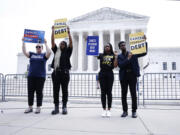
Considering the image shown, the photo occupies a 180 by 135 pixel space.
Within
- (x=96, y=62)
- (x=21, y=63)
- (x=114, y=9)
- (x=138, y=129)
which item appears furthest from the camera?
(x=21, y=63)

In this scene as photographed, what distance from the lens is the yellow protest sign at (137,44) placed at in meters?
3.88

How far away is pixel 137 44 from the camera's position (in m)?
3.95

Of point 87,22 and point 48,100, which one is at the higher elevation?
point 87,22

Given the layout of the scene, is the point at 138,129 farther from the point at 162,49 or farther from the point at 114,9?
the point at 162,49

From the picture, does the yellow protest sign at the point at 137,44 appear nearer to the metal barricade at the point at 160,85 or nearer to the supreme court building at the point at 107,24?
the metal barricade at the point at 160,85

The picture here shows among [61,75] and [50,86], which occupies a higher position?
[61,75]

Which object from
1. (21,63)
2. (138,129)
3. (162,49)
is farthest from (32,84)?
(21,63)

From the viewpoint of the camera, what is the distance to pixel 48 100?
7.09 meters

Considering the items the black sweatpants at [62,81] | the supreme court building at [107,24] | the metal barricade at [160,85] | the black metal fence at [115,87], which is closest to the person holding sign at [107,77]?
the black sweatpants at [62,81]

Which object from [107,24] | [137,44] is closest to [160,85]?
[137,44]

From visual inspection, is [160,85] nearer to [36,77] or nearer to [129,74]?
[129,74]

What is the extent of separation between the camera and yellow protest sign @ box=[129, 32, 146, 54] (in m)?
3.88

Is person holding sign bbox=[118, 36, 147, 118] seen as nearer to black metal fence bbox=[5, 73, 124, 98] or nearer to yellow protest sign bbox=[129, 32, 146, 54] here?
yellow protest sign bbox=[129, 32, 146, 54]

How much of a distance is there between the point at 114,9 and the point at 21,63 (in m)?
35.7
